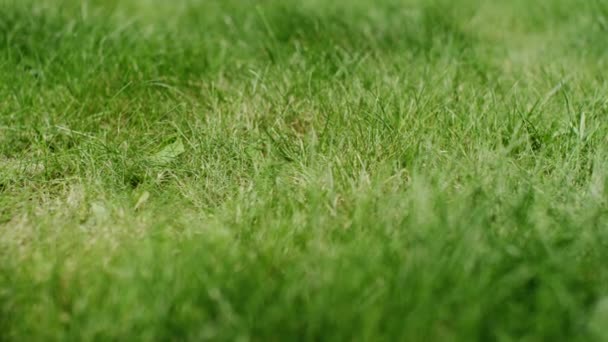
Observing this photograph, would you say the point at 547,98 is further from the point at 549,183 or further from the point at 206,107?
the point at 206,107

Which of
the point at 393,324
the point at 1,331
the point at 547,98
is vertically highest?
the point at 547,98

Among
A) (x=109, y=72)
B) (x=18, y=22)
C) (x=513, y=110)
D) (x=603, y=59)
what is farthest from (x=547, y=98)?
(x=18, y=22)

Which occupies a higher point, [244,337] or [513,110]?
[513,110]

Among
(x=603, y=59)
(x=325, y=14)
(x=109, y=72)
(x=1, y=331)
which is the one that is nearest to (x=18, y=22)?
A: (x=109, y=72)

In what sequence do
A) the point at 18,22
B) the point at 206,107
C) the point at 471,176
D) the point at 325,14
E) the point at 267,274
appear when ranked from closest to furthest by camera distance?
1. the point at 267,274
2. the point at 471,176
3. the point at 206,107
4. the point at 18,22
5. the point at 325,14

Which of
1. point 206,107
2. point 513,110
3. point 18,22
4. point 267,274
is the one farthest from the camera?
point 18,22

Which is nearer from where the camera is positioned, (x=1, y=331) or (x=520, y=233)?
(x=1, y=331)
